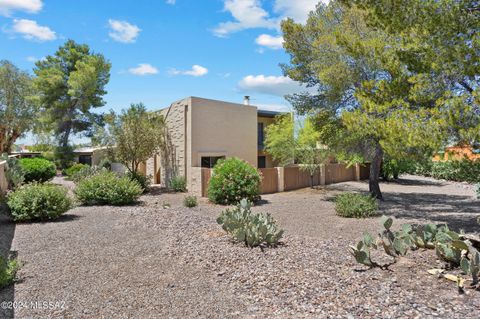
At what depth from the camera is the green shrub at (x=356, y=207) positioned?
11227mm

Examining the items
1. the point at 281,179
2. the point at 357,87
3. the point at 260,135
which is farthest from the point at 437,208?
the point at 260,135

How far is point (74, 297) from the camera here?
4551 mm

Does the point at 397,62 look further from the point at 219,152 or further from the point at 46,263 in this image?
the point at 219,152

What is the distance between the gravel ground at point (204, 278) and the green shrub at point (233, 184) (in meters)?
5.51

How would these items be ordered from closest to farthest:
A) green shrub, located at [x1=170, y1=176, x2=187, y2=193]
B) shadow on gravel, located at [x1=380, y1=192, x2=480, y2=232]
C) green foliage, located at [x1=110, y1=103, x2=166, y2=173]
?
shadow on gravel, located at [x1=380, y1=192, x2=480, y2=232], green shrub, located at [x1=170, y1=176, x2=187, y2=193], green foliage, located at [x1=110, y1=103, x2=166, y2=173]

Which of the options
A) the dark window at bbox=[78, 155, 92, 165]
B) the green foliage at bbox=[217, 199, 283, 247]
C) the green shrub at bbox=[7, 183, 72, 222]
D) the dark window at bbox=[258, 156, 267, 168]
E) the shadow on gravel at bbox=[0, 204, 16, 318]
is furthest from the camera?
the dark window at bbox=[78, 155, 92, 165]

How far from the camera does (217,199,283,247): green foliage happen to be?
6.85 metres

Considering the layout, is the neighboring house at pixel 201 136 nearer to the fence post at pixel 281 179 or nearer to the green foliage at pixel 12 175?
the fence post at pixel 281 179

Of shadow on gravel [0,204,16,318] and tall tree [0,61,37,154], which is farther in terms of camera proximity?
tall tree [0,61,37,154]

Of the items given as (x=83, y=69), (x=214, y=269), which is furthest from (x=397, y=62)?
(x=83, y=69)

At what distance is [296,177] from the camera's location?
68.4ft

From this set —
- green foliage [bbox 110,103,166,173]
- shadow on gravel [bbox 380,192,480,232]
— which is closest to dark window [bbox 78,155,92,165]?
green foliage [bbox 110,103,166,173]

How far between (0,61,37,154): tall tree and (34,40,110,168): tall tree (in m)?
2.81

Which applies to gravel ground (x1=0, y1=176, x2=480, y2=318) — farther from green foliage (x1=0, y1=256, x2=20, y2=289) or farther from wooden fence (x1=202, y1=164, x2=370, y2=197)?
wooden fence (x1=202, y1=164, x2=370, y2=197)
